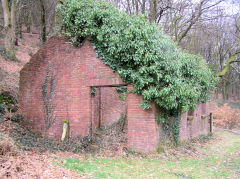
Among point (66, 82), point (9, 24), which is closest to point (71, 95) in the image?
point (66, 82)

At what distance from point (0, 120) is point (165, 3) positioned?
13.0m

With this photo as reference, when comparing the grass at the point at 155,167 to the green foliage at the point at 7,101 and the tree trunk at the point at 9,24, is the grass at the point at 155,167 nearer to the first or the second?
the green foliage at the point at 7,101

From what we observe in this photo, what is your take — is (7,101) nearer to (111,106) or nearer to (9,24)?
(111,106)

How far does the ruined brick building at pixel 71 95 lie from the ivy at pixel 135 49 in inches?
18.3

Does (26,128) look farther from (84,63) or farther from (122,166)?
(122,166)

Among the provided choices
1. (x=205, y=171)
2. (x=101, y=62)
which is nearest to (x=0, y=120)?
(x=101, y=62)

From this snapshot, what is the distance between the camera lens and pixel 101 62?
9.58 metres

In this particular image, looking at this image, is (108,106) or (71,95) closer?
(71,95)

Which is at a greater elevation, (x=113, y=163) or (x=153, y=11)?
(x=153, y=11)

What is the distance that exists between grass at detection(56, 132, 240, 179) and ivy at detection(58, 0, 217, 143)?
2158mm

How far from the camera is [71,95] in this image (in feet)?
33.0

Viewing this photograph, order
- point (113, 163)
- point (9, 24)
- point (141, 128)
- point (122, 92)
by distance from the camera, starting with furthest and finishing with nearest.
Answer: point (9, 24) → point (122, 92) → point (141, 128) → point (113, 163)

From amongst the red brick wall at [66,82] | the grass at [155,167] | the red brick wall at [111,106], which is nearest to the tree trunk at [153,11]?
the red brick wall at [111,106]

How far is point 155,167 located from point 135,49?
4496mm
